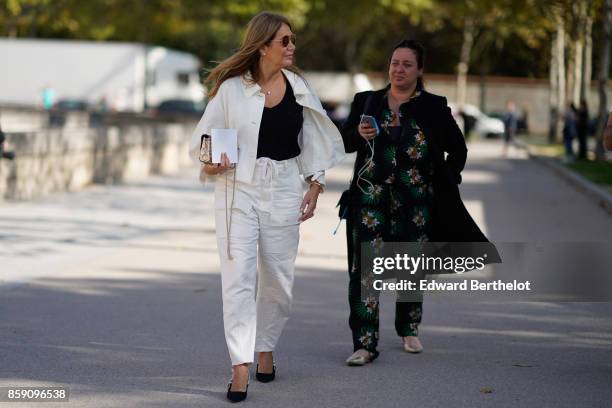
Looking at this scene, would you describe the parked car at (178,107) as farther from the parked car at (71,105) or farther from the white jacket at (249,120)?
the white jacket at (249,120)

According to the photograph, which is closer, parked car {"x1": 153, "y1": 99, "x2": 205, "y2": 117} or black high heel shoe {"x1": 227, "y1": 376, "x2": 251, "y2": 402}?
black high heel shoe {"x1": 227, "y1": 376, "x2": 251, "y2": 402}

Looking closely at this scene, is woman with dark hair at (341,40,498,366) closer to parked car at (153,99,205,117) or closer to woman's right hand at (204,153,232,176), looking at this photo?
woman's right hand at (204,153,232,176)

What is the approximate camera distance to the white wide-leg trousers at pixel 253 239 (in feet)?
20.8

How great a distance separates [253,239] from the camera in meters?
6.42

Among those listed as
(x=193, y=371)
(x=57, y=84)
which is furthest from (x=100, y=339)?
(x=57, y=84)

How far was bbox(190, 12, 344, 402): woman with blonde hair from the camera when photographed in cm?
634

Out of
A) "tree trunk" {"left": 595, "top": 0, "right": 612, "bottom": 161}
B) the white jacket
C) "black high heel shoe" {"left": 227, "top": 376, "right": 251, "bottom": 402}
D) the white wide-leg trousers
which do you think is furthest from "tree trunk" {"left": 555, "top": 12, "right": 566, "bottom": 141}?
"black high heel shoe" {"left": 227, "top": 376, "right": 251, "bottom": 402}

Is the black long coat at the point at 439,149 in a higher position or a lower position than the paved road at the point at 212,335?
higher

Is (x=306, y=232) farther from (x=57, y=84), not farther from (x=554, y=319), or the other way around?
(x=57, y=84)

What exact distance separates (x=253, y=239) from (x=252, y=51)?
923 mm

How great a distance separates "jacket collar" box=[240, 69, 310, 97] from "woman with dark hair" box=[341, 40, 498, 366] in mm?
595

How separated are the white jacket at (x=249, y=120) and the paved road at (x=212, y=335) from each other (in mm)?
1134

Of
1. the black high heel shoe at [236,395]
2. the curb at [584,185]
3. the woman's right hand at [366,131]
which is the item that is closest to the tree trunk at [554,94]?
the curb at [584,185]

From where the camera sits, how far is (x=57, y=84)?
51.9 meters
